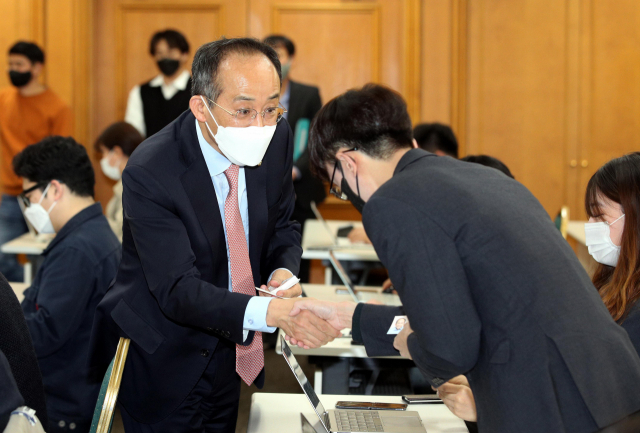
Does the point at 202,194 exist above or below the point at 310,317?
above

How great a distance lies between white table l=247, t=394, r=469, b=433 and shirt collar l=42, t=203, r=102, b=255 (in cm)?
99

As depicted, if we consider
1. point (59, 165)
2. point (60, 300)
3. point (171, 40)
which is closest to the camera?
point (60, 300)

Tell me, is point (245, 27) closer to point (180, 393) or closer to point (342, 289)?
point (342, 289)

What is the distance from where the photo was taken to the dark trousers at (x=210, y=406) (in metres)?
1.75

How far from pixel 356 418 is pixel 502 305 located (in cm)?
60

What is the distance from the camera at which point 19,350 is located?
1.40 meters

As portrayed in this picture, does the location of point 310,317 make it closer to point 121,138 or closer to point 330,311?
point 330,311

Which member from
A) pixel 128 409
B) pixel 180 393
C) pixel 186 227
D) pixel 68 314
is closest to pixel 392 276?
pixel 186 227

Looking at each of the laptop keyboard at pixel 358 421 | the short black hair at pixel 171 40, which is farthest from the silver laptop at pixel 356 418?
the short black hair at pixel 171 40

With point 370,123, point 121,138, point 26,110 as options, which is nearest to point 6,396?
point 370,123

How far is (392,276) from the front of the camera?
4.01ft

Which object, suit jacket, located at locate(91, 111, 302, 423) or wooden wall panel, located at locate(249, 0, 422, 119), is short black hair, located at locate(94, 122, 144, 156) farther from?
suit jacket, located at locate(91, 111, 302, 423)

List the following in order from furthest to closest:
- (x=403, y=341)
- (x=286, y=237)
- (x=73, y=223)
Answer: (x=73, y=223)
(x=286, y=237)
(x=403, y=341)

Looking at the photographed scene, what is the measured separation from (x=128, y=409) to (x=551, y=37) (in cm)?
483
